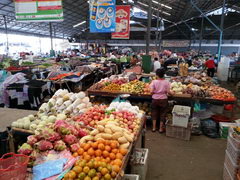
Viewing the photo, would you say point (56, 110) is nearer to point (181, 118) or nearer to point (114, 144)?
point (114, 144)

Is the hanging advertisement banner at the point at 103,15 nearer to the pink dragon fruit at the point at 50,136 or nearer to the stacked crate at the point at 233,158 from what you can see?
the pink dragon fruit at the point at 50,136

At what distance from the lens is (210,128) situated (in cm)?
500

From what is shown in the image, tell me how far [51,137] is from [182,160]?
2746 mm

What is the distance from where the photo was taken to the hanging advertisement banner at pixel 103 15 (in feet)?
24.6

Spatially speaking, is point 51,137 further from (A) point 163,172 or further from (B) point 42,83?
(B) point 42,83

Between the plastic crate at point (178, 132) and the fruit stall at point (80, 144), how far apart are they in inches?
65.1

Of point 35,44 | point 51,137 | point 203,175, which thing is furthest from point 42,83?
point 35,44

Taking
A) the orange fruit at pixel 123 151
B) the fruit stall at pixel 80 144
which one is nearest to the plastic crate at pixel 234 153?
the fruit stall at pixel 80 144

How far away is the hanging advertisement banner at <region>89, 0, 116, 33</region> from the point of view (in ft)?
24.6

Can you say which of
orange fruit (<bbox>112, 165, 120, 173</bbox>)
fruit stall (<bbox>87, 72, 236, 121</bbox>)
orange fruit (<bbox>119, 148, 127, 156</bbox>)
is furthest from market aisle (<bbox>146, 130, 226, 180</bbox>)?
orange fruit (<bbox>112, 165, 120, 173</bbox>)

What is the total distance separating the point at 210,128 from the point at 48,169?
4372 mm

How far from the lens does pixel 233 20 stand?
2344cm

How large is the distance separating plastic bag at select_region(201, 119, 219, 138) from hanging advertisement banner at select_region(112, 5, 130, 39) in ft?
19.9

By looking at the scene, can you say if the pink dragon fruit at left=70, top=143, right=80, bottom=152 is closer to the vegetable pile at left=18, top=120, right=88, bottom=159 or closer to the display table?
the vegetable pile at left=18, top=120, right=88, bottom=159
